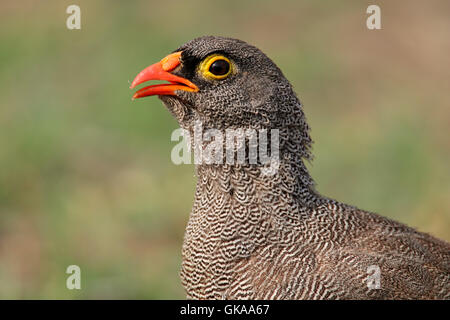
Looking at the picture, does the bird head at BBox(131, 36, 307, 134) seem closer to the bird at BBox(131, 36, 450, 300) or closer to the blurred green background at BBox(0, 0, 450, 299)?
the bird at BBox(131, 36, 450, 300)

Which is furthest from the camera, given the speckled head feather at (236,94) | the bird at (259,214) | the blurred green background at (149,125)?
the blurred green background at (149,125)

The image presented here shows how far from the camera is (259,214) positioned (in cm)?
575

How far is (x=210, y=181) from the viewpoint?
591 cm

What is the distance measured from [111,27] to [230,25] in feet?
9.40

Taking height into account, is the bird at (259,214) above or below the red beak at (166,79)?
below

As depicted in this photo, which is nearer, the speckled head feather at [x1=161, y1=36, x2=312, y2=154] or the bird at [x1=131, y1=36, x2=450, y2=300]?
the bird at [x1=131, y1=36, x2=450, y2=300]

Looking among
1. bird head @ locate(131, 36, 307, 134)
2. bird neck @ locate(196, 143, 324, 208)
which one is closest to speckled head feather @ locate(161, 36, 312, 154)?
bird head @ locate(131, 36, 307, 134)

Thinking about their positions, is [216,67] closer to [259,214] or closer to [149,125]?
[259,214]

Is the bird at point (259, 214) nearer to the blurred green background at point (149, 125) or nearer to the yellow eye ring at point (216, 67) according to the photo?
the yellow eye ring at point (216, 67)

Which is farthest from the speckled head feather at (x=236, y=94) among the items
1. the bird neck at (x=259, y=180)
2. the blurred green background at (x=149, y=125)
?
the blurred green background at (x=149, y=125)

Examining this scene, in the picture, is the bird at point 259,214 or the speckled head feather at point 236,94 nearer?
the bird at point 259,214

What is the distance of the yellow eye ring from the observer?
5.77m

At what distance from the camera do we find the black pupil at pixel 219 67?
5777mm

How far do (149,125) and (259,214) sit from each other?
719cm
